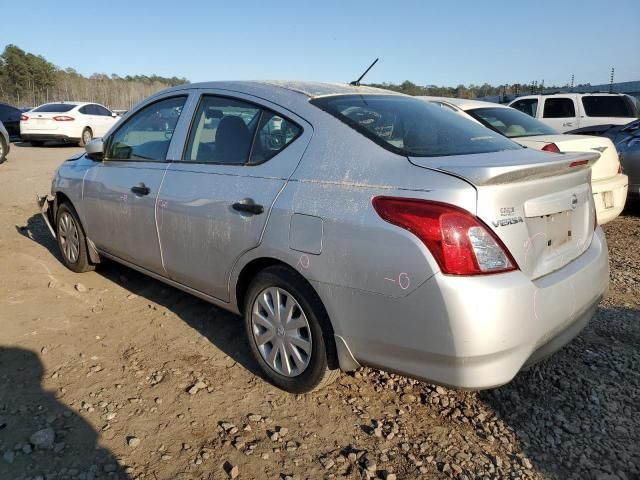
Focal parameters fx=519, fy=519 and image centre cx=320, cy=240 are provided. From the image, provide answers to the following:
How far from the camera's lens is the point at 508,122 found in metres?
6.72

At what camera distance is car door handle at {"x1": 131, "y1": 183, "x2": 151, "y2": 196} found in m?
3.57

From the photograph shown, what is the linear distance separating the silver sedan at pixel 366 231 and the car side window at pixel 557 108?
9720mm

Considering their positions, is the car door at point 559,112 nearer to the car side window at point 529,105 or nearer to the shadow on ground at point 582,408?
the car side window at point 529,105

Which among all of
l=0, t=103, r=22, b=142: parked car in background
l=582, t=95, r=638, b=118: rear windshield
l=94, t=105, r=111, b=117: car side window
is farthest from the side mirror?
l=0, t=103, r=22, b=142: parked car in background

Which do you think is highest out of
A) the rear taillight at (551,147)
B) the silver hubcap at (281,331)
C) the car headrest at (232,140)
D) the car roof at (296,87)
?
the car roof at (296,87)

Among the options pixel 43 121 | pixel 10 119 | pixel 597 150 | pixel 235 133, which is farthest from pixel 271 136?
pixel 10 119

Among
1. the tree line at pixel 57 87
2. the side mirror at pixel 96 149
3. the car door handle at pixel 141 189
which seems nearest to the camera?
the car door handle at pixel 141 189

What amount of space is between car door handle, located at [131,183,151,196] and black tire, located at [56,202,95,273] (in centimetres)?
116

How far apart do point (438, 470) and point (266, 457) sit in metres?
0.77

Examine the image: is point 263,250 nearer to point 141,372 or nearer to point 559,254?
point 141,372

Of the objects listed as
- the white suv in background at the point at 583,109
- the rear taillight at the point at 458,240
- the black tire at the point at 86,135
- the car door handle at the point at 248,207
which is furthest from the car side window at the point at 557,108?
the black tire at the point at 86,135

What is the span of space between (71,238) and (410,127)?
11.1 feet

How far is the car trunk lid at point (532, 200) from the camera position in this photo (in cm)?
216

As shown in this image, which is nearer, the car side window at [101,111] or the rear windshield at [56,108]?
the rear windshield at [56,108]
